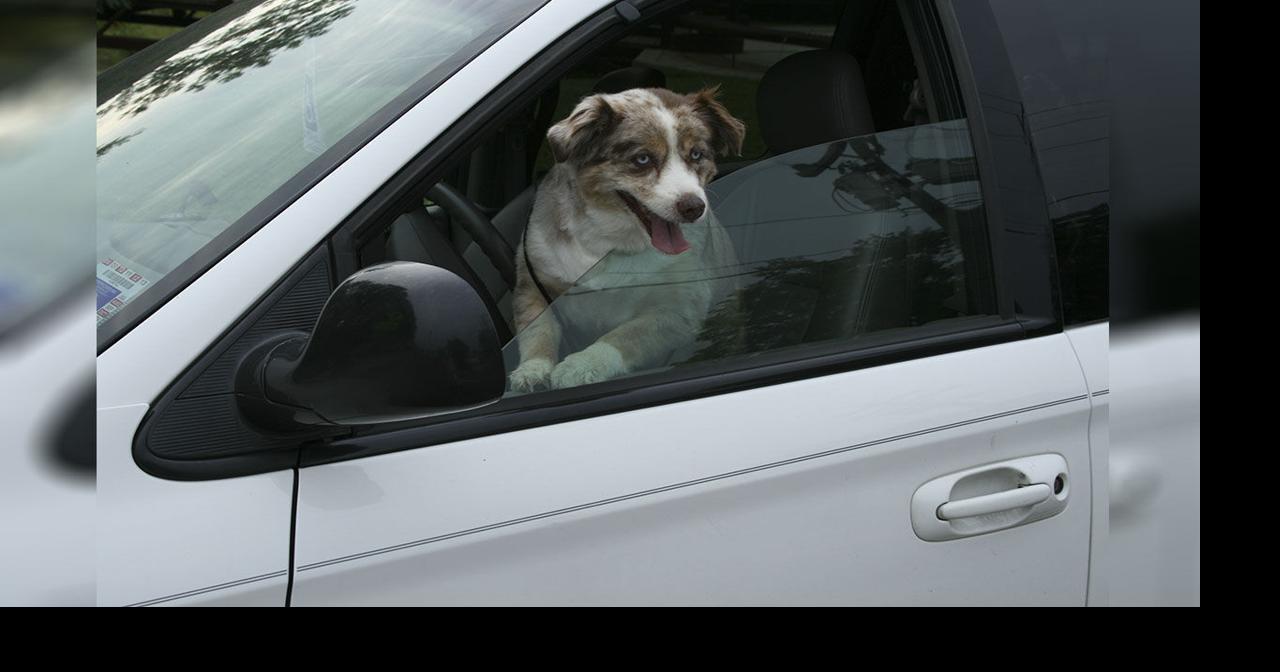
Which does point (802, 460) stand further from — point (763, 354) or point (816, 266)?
point (816, 266)

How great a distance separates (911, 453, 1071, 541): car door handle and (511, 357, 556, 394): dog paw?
580mm

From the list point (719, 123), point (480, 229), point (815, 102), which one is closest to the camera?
point (815, 102)

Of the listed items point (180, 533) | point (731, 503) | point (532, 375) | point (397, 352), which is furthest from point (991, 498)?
point (180, 533)

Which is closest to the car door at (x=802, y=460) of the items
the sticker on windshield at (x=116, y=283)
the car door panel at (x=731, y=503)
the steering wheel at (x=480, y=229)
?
the car door panel at (x=731, y=503)

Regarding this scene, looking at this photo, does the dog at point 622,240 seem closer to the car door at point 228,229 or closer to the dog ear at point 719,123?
the dog ear at point 719,123

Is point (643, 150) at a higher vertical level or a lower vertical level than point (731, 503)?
higher

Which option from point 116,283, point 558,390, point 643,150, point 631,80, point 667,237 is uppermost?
point 631,80

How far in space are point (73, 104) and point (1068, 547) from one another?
5.56 feet

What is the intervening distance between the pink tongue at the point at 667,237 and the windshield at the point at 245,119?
56 centimetres

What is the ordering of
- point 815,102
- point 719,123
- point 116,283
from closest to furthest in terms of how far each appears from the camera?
point 116,283, point 815,102, point 719,123

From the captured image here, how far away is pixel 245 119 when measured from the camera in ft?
6.12

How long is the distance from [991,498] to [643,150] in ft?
4.13

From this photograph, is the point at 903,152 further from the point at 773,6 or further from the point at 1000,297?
the point at 773,6

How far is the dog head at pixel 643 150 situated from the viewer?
2482 mm
